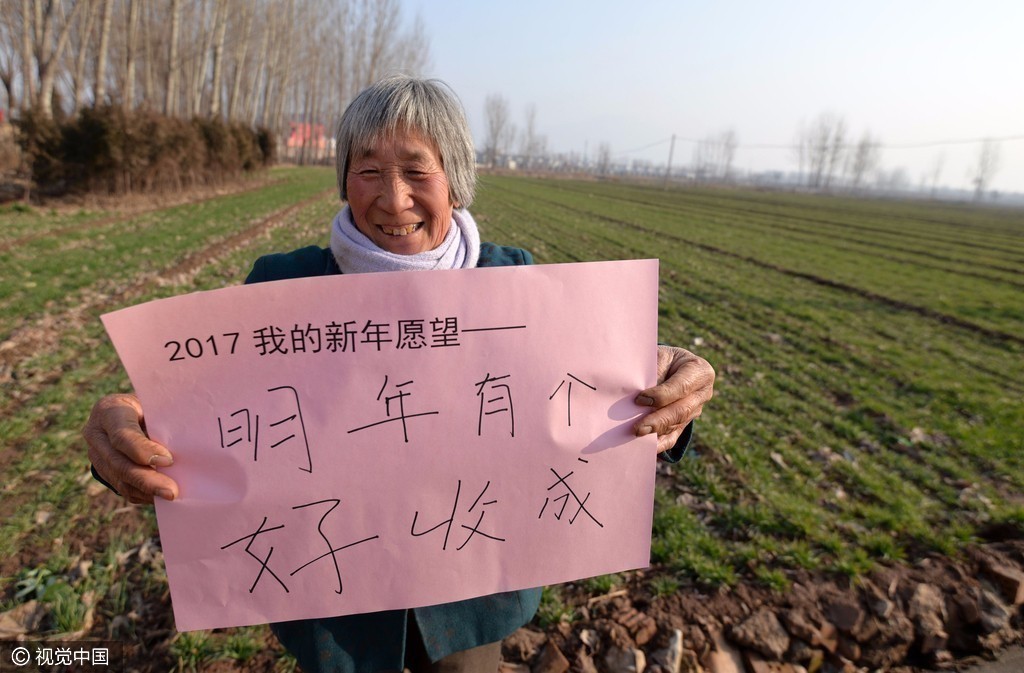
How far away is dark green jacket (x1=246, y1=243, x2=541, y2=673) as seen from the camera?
1.39 meters

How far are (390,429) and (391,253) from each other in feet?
1.53

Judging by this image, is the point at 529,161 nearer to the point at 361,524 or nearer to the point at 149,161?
the point at 149,161

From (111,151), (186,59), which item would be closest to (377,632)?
(111,151)

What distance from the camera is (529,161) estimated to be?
129 meters

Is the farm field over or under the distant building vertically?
under

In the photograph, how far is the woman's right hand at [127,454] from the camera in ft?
3.57

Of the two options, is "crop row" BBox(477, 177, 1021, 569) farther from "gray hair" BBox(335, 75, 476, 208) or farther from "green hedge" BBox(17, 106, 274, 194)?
"green hedge" BBox(17, 106, 274, 194)

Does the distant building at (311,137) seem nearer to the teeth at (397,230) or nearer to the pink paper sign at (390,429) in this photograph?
the teeth at (397,230)

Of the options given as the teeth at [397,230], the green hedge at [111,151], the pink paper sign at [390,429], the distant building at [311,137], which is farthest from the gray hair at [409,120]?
the distant building at [311,137]

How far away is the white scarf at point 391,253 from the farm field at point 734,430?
2023 mm

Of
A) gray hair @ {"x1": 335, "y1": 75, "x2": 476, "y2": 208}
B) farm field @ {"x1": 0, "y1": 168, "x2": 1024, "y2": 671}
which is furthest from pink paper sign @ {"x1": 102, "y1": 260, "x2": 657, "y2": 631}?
farm field @ {"x1": 0, "y1": 168, "x2": 1024, "y2": 671}

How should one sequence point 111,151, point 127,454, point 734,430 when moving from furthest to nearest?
point 111,151 < point 734,430 < point 127,454

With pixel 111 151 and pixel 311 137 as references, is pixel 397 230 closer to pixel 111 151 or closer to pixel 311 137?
pixel 111 151

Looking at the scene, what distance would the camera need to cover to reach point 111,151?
1777 centimetres
